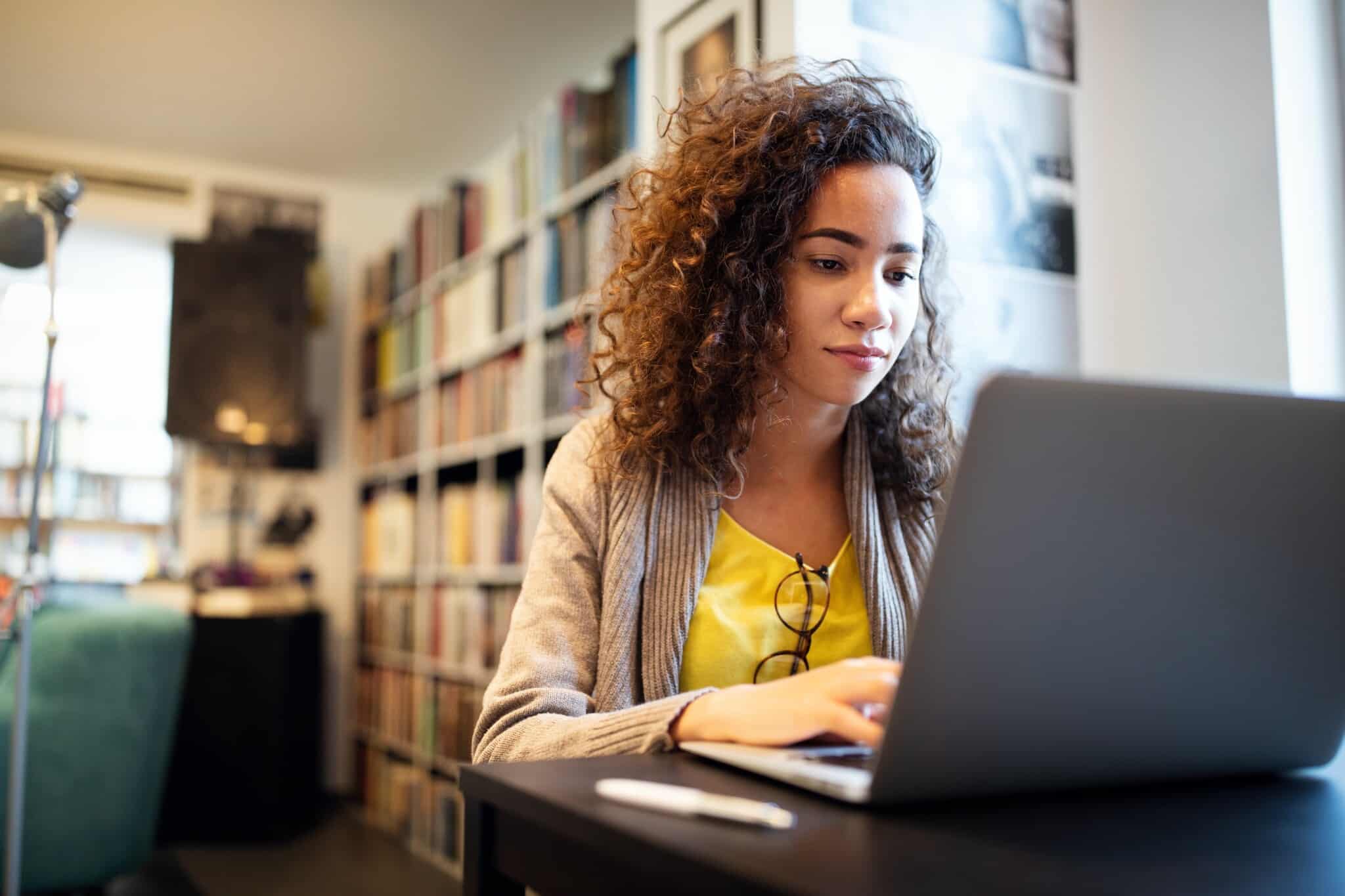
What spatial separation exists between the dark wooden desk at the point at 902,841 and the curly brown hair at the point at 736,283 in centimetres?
54

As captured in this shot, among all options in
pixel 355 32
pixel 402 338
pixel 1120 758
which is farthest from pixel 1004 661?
pixel 402 338

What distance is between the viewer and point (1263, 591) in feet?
2.06

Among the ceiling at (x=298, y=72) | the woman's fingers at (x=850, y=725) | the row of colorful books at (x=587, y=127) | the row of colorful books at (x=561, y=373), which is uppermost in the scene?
the ceiling at (x=298, y=72)

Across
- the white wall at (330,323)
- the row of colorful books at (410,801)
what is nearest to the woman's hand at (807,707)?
the row of colorful books at (410,801)

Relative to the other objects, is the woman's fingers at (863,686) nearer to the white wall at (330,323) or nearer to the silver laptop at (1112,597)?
the silver laptop at (1112,597)

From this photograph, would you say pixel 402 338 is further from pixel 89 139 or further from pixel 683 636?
pixel 683 636

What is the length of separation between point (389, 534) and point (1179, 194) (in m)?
3.01

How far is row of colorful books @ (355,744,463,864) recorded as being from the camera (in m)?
3.26

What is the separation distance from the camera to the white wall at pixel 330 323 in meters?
4.32

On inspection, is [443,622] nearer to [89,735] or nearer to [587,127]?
[89,735]

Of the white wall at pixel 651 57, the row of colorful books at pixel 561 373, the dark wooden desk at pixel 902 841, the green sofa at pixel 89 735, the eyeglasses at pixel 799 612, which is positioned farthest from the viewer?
the row of colorful books at pixel 561 373

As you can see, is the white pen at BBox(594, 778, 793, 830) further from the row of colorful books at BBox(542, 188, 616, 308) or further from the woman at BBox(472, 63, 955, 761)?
the row of colorful books at BBox(542, 188, 616, 308)

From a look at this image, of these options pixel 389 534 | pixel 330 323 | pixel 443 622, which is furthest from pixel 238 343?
pixel 443 622

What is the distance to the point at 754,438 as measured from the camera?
4.02ft
